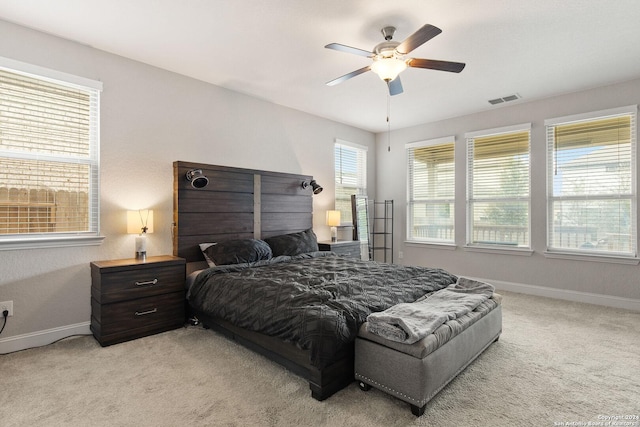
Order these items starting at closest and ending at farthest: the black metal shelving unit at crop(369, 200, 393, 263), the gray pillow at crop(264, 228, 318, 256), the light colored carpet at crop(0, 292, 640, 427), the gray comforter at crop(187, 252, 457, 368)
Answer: the light colored carpet at crop(0, 292, 640, 427) < the gray comforter at crop(187, 252, 457, 368) < the gray pillow at crop(264, 228, 318, 256) < the black metal shelving unit at crop(369, 200, 393, 263)

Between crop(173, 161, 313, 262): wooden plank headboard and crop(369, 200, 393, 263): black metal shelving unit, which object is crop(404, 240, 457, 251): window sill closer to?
crop(369, 200, 393, 263): black metal shelving unit

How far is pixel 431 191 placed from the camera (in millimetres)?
5930

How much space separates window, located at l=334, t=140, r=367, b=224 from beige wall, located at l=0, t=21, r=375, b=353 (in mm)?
1451

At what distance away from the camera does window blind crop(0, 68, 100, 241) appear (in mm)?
2867

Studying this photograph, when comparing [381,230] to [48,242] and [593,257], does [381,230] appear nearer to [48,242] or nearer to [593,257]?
[593,257]

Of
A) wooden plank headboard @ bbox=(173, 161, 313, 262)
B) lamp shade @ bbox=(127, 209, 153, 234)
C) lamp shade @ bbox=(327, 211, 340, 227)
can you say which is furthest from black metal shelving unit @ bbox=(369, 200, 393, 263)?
lamp shade @ bbox=(127, 209, 153, 234)

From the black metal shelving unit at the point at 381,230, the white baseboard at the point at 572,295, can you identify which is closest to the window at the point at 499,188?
the white baseboard at the point at 572,295

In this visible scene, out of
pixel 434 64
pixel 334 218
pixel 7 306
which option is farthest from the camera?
pixel 334 218

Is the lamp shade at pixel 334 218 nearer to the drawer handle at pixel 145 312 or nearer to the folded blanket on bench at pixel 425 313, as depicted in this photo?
the folded blanket on bench at pixel 425 313

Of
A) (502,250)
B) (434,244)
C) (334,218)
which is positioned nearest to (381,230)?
(434,244)

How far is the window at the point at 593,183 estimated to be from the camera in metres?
4.11

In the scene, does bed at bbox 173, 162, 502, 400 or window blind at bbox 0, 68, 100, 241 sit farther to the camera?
window blind at bbox 0, 68, 100, 241

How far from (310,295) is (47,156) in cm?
275

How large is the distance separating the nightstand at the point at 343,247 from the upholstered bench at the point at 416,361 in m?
2.77
